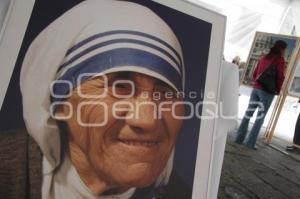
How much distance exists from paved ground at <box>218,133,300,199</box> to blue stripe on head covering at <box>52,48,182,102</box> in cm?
127

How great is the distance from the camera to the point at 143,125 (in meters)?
0.62

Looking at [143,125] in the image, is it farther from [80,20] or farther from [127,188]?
[80,20]

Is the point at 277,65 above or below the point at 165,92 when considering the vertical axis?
above

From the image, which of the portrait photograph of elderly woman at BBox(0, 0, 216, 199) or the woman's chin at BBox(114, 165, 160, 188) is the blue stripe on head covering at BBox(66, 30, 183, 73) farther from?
the woman's chin at BBox(114, 165, 160, 188)

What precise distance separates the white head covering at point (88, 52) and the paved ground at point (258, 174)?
130 centimetres

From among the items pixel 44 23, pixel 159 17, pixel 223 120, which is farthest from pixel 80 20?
pixel 223 120

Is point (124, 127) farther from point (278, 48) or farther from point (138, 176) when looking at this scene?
point (278, 48)

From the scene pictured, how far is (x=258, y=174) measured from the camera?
2.31 meters

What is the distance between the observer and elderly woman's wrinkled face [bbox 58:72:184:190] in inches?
22.0

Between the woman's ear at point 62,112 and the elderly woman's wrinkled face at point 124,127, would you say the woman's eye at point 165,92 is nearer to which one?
the elderly woman's wrinkled face at point 124,127

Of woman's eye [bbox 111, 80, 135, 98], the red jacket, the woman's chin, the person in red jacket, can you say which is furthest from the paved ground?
woman's eye [bbox 111, 80, 135, 98]

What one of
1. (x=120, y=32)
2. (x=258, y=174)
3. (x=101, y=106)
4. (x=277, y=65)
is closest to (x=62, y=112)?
(x=101, y=106)

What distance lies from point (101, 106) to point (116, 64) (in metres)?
0.09

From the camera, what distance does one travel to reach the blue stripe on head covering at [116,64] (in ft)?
1.81
